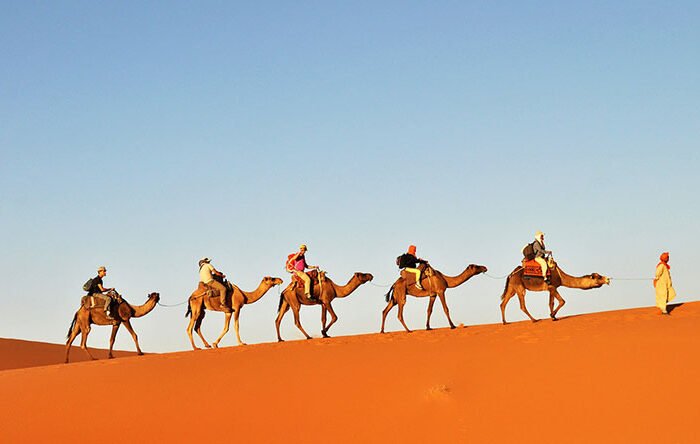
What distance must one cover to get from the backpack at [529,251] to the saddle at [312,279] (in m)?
5.52

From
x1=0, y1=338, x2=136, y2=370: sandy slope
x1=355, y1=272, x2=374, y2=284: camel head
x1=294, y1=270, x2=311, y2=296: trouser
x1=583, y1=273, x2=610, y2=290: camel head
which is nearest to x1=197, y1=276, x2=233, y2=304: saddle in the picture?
x1=294, y1=270, x2=311, y2=296: trouser

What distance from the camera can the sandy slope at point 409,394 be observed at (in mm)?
A: 15602

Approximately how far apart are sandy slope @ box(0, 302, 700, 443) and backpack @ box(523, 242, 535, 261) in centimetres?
241

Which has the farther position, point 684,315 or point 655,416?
point 684,315

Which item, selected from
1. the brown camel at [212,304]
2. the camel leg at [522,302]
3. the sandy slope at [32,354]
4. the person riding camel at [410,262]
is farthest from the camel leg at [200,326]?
the sandy slope at [32,354]

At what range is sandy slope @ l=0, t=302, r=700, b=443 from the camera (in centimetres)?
1560

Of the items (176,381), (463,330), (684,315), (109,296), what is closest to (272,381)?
(176,381)

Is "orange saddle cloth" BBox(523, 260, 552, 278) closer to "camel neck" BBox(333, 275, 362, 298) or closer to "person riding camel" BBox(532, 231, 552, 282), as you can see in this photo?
"person riding camel" BBox(532, 231, 552, 282)

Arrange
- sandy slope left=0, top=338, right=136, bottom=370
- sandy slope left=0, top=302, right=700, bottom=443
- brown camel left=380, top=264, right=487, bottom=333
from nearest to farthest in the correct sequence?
sandy slope left=0, top=302, right=700, bottom=443, brown camel left=380, top=264, right=487, bottom=333, sandy slope left=0, top=338, right=136, bottom=370

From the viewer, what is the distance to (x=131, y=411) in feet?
58.2

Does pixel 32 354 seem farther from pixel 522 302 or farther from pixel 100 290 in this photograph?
pixel 522 302

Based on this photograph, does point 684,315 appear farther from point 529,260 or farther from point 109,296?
point 109,296

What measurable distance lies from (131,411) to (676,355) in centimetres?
1032

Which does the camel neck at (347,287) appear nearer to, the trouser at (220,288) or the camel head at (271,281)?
the camel head at (271,281)
